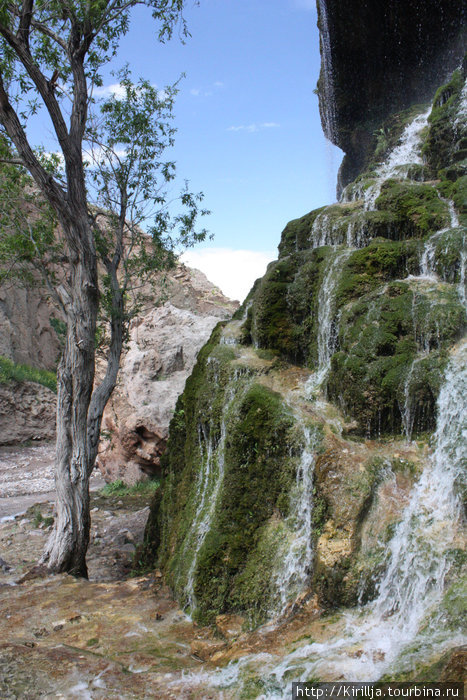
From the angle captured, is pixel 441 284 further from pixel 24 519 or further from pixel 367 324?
pixel 24 519

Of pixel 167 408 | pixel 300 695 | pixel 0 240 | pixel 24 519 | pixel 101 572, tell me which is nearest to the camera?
pixel 300 695

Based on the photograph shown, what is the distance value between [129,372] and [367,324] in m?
9.62

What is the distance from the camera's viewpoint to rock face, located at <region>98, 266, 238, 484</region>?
46.1ft

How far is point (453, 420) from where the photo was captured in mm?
5855

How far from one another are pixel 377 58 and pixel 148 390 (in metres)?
12.5

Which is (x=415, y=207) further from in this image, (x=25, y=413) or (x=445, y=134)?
(x=25, y=413)

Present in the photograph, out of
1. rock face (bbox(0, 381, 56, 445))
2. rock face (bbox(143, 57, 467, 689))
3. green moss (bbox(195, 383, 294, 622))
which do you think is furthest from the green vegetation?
rock face (bbox(0, 381, 56, 445))

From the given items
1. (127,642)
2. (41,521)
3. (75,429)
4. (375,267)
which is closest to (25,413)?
(41,521)

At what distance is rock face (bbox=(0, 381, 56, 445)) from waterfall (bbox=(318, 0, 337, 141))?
15.1 meters

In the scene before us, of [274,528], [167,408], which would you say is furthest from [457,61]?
[274,528]

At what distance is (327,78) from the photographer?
17.5 metres

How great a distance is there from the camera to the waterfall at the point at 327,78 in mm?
16078

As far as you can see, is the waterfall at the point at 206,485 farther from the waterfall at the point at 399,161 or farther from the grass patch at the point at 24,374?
the grass patch at the point at 24,374

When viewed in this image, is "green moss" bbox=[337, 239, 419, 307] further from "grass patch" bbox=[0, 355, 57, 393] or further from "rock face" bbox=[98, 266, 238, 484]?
"grass patch" bbox=[0, 355, 57, 393]
